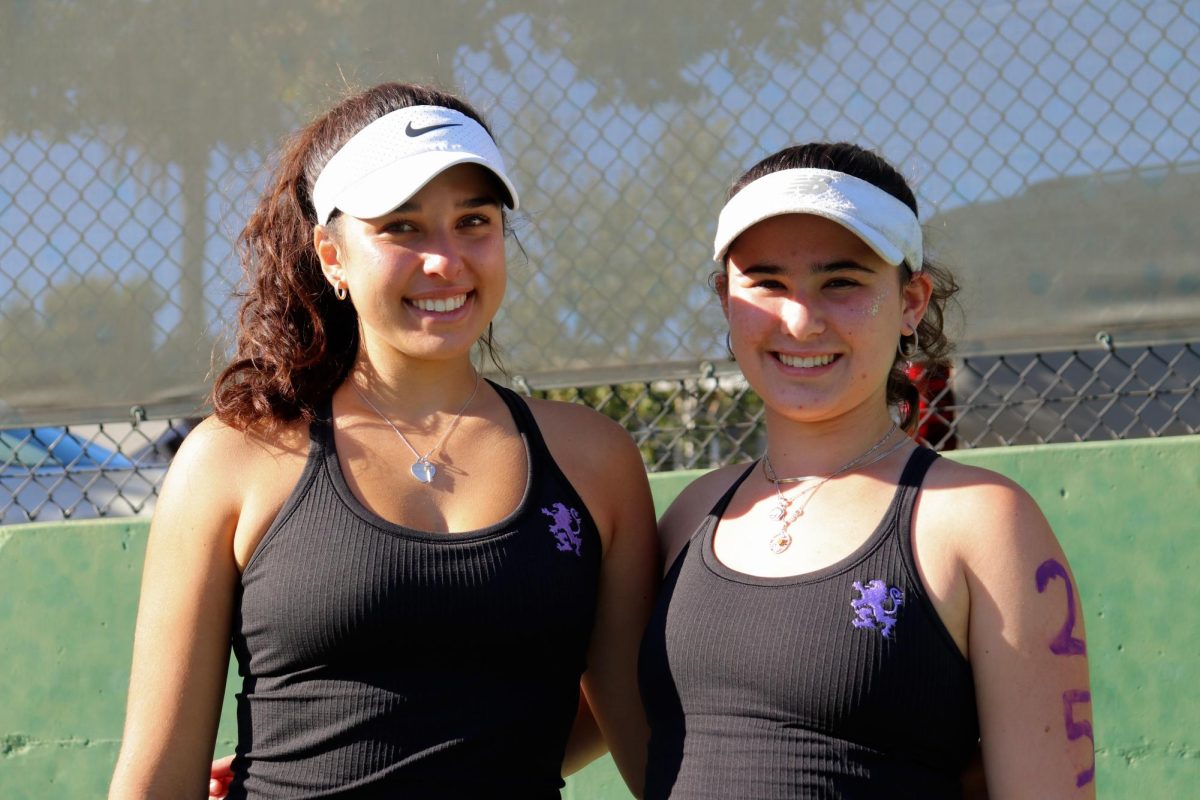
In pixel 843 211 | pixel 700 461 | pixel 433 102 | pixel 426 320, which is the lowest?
pixel 700 461

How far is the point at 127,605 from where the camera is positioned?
360 cm

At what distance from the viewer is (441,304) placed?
2.26 m

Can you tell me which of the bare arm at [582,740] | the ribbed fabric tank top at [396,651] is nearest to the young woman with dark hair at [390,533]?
the ribbed fabric tank top at [396,651]

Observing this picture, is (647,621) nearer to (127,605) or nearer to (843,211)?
(843,211)

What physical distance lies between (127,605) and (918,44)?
8.60 ft

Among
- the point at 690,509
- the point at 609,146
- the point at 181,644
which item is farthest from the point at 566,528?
the point at 609,146

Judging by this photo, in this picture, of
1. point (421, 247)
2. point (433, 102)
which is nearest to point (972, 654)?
point (421, 247)

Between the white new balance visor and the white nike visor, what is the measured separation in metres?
0.43

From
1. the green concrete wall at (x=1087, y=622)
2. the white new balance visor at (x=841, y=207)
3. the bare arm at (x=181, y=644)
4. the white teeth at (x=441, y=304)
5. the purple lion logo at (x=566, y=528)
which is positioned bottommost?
the green concrete wall at (x=1087, y=622)

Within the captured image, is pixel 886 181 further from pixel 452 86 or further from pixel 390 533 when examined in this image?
pixel 452 86

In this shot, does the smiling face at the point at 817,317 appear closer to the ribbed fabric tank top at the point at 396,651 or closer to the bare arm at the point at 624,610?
the bare arm at the point at 624,610

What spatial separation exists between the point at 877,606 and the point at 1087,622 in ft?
5.17

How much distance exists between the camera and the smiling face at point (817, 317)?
7.18 ft

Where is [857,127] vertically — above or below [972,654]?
above
